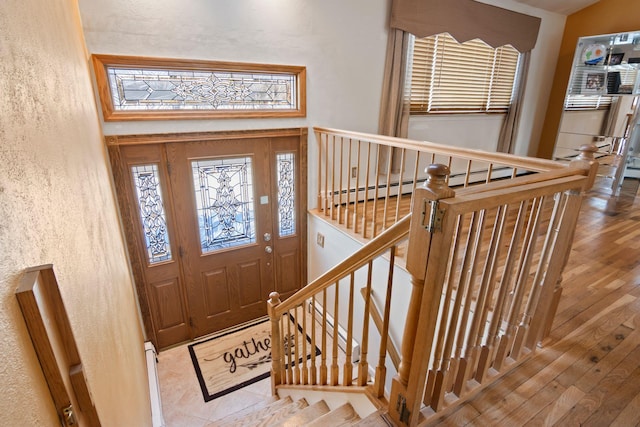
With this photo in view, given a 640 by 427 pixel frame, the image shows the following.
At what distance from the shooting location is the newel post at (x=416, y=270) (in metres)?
0.99

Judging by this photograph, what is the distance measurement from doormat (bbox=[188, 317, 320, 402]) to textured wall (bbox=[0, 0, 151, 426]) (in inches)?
70.9

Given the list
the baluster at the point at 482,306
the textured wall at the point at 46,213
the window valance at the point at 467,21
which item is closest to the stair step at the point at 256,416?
the textured wall at the point at 46,213

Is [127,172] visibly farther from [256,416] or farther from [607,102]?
[607,102]

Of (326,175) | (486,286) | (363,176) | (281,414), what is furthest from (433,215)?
(363,176)

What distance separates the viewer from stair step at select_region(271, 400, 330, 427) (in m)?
1.99

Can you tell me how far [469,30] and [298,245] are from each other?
3.35 m

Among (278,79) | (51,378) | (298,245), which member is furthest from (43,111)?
(298,245)

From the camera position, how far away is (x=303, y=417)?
203 cm

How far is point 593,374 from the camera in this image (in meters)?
1.61

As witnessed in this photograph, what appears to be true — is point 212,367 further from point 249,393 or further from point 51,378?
point 51,378

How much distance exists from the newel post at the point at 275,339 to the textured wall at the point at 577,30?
17.3ft

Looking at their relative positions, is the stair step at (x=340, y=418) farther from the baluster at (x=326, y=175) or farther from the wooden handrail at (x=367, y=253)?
the baluster at (x=326, y=175)

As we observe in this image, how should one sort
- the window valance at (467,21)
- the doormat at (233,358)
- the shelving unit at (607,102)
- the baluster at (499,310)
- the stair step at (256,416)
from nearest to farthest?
the baluster at (499,310), the stair step at (256,416), the doormat at (233,358), the window valance at (467,21), the shelving unit at (607,102)

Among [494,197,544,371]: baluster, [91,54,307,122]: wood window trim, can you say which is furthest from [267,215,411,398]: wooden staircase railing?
[91,54,307,122]: wood window trim
